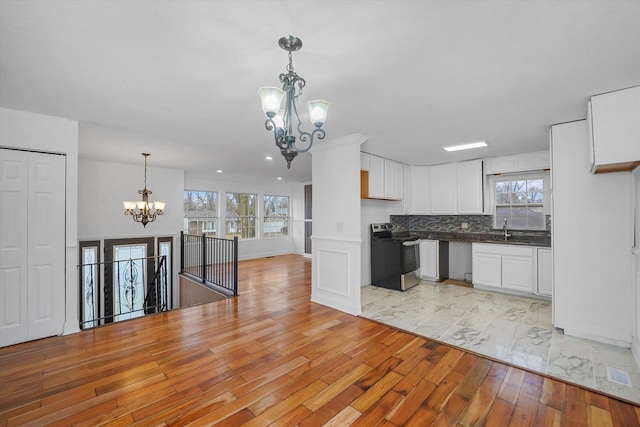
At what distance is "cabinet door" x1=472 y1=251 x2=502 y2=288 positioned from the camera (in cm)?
465

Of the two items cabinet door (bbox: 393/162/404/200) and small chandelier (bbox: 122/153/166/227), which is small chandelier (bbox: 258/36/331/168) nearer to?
→ cabinet door (bbox: 393/162/404/200)

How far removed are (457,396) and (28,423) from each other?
289 cm

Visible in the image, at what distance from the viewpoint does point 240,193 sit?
8.23 meters

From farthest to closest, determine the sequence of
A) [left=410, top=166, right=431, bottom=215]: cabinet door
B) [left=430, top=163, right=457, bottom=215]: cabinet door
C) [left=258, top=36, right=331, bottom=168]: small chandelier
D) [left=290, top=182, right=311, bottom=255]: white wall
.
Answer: [left=290, top=182, right=311, bottom=255]: white wall
[left=410, top=166, right=431, bottom=215]: cabinet door
[left=430, top=163, right=457, bottom=215]: cabinet door
[left=258, top=36, right=331, bottom=168]: small chandelier

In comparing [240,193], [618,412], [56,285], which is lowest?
[618,412]

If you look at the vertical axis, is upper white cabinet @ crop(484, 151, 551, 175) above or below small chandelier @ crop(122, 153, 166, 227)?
above

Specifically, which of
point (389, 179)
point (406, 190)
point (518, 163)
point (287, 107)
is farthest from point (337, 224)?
point (518, 163)

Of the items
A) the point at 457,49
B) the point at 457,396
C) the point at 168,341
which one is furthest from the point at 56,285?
the point at 457,49

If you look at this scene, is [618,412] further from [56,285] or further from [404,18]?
[56,285]

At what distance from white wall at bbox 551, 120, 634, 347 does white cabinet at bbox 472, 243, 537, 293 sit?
4.19ft

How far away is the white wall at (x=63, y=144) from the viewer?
9.27ft

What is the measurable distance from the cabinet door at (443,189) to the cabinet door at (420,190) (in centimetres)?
10

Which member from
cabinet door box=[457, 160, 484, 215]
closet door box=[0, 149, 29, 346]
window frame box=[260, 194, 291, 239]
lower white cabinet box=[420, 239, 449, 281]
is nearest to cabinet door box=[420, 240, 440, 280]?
lower white cabinet box=[420, 239, 449, 281]

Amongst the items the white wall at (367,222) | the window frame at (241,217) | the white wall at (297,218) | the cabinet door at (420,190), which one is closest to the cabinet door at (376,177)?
the white wall at (367,222)
